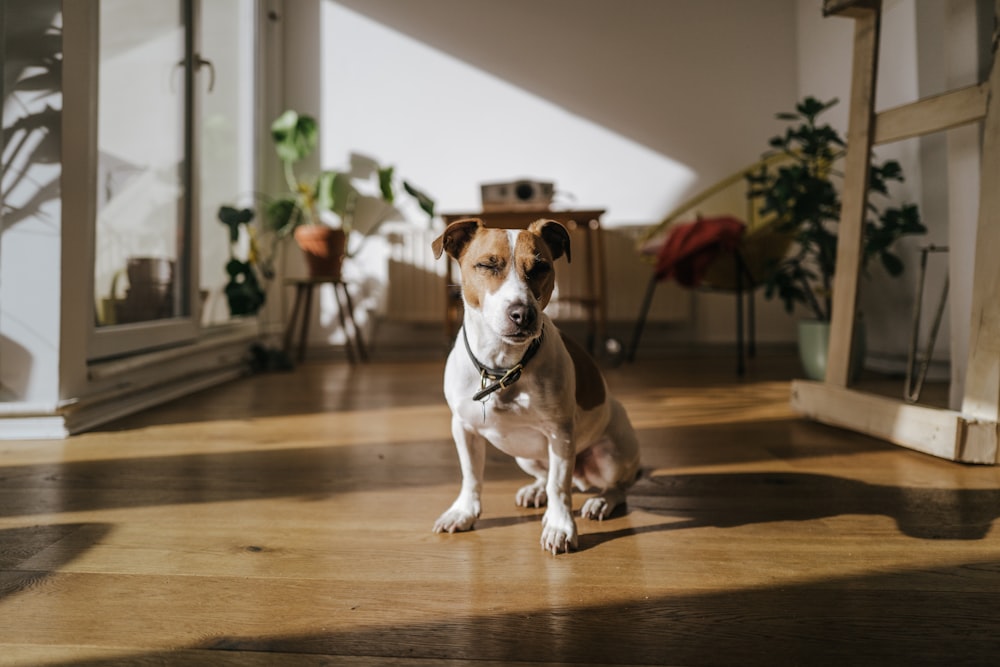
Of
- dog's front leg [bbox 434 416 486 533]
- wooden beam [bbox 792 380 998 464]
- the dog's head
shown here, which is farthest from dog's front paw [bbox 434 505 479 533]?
wooden beam [bbox 792 380 998 464]

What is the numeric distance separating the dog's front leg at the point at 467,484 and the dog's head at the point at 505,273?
0.25m

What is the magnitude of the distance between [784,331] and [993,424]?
2.96 metres

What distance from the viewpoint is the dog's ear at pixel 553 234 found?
120 cm

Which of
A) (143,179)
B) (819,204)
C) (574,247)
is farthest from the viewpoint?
(574,247)

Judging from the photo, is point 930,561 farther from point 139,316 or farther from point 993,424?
point 139,316

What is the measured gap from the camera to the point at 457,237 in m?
1.19

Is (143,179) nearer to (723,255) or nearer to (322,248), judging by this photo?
(322,248)

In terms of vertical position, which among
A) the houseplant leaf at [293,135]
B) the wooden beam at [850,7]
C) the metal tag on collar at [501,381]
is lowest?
the metal tag on collar at [501,381]

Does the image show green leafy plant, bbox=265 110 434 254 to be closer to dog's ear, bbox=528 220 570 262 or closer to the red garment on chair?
the red garment on chair

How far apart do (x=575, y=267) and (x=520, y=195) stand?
28.9 inches

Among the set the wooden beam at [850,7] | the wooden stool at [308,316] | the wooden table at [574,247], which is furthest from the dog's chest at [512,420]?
the wooden stool at [308,316]

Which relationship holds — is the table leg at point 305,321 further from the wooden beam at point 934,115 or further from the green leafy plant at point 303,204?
the wooden beam at point 934,115

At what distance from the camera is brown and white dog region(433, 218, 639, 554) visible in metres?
1.08

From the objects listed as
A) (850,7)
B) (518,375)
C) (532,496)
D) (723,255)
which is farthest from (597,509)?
(723,255)
